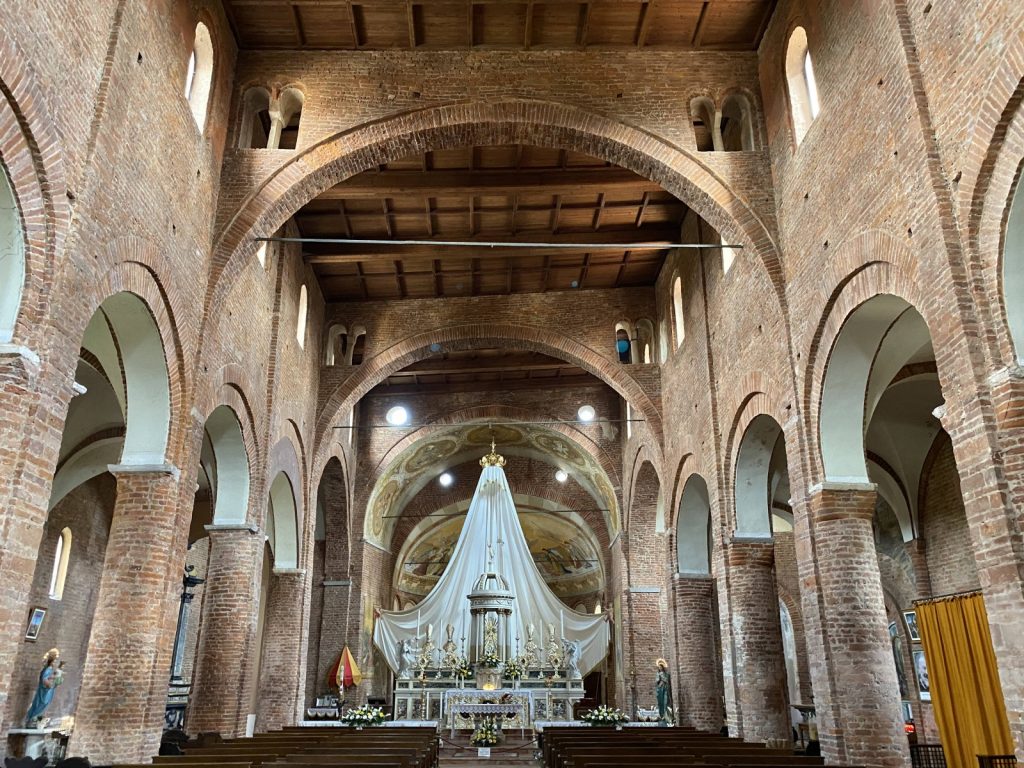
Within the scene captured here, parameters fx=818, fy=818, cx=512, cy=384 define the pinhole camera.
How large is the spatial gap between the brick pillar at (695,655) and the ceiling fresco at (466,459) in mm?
5817

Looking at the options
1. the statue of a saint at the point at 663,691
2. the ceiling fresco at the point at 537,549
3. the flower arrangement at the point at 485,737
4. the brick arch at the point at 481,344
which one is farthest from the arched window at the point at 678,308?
the ceiling fresco at the point at 537,549

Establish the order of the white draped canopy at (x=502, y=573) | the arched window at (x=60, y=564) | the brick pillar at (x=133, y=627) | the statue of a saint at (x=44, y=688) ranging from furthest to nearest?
the white draped canopy at (x=502, y=573)
the arched window at (x=60, y=564)
the statue of a saint at (x=44, y=688)
the brick pillar at (x=133, y=627)

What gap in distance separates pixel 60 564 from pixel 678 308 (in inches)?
574

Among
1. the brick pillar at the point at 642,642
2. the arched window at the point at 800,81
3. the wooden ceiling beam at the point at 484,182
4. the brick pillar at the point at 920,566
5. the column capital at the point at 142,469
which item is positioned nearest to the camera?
the column capital at the point at 142,469

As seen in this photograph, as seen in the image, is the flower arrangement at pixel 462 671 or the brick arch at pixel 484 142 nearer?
the brick arch at pixel 484 142

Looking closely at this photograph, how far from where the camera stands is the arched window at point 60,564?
57.9 ft

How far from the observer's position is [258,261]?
13852 mm

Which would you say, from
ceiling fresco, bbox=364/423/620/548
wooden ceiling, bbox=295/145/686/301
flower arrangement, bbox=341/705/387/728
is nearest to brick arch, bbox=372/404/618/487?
ceiling fresco, bbox=364/423/620/548

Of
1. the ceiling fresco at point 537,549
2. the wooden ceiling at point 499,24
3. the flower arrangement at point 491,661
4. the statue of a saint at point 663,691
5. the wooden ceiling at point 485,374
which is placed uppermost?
the wooden ceiling at point 499,24

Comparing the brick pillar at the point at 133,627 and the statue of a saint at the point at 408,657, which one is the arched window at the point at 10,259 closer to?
the brick pillar at the point at 133,627

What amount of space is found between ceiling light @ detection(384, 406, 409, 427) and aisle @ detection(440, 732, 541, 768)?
9.66 meters

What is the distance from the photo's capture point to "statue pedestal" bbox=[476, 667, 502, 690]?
18.4 meters

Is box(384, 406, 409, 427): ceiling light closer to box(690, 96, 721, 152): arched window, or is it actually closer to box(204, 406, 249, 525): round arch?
box(204, 406, 249, 525): round arch

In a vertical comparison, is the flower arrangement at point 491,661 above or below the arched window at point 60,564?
below
